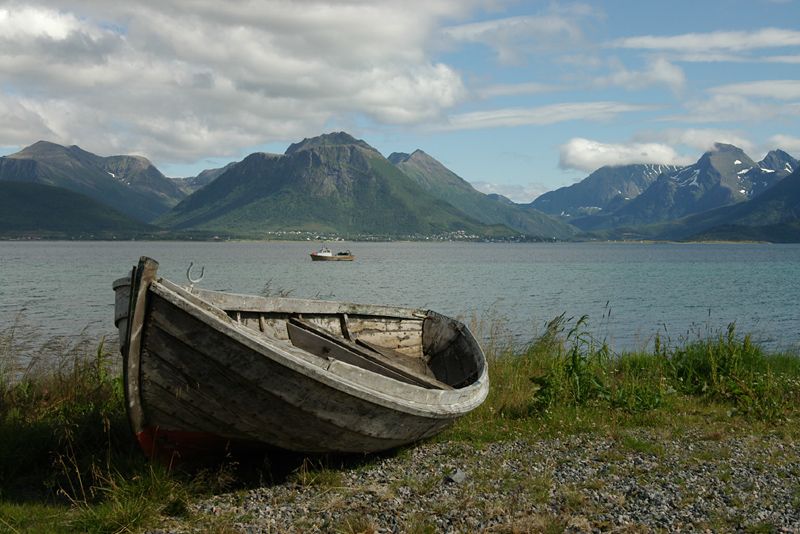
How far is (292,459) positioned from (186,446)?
135cm

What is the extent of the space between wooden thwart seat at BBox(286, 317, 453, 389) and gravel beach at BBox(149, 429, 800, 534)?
1.15 m

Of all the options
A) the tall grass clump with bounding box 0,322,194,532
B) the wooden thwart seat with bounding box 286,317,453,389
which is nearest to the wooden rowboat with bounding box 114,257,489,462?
the tall grass clump with bounding box 0,322,194,532

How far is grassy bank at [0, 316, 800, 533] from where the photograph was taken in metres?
5.71

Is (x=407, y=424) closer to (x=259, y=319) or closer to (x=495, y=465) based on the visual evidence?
(x=495, y=465)

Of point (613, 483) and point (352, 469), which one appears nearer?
point (613, 483)

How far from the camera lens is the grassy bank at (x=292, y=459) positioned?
5.71 metres

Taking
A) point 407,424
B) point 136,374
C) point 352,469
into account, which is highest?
point 136,374

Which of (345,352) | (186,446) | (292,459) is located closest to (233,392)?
(186,446)

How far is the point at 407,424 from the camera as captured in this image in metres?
6.80

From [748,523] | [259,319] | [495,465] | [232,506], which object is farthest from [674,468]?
[259,319]

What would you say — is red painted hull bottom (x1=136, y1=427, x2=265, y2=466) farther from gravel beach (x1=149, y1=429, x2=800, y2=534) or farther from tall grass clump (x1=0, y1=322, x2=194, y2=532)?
gravel beach (x1=149, y1=429, x2=800, y2=534)

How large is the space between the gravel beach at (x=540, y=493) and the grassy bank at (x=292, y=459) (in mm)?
328

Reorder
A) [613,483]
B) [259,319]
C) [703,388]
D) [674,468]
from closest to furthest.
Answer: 1. [613,483]
2. [674,468]
3. [259,319]
4. [703,388]

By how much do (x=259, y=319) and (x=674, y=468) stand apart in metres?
6.18
